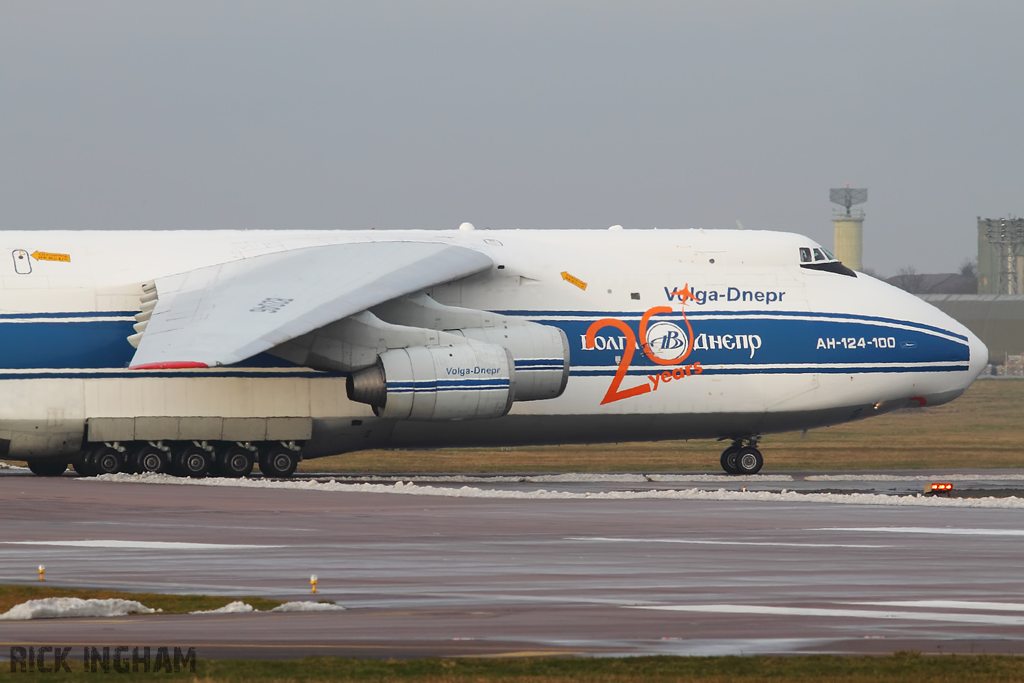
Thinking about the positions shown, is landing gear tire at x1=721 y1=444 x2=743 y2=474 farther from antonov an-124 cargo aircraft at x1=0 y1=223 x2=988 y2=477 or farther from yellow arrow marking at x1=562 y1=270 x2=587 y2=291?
yellow arrow marking at x1=562 y1=270 x2=587 y2=291

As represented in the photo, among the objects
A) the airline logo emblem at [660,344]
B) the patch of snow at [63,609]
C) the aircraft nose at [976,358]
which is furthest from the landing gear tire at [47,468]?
the patch of snow at [63,609]

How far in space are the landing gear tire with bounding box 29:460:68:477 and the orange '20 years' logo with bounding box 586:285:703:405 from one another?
1028 cm

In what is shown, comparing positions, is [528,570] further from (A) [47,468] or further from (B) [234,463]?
(A) [47,468]

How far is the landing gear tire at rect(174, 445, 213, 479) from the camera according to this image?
2864 centimetres

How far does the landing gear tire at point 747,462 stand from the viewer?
1278 inches

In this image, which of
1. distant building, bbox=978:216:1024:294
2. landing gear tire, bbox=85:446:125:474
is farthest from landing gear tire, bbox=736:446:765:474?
distant building, bbox=978:216:1024:294

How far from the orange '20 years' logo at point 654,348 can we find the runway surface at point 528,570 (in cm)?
638

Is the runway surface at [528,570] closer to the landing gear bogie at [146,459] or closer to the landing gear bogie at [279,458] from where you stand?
the landing gear bogie at [146,459]

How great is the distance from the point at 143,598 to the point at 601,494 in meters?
13.2

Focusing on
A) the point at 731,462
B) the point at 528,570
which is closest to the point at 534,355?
the point at 731,462

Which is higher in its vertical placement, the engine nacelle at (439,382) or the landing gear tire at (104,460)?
the engine nacelle at (439,382)


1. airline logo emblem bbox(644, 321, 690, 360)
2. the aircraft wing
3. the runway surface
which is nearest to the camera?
the runway surface

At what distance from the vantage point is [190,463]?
28672mm

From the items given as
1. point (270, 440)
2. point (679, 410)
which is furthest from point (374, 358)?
point (679, 410)
